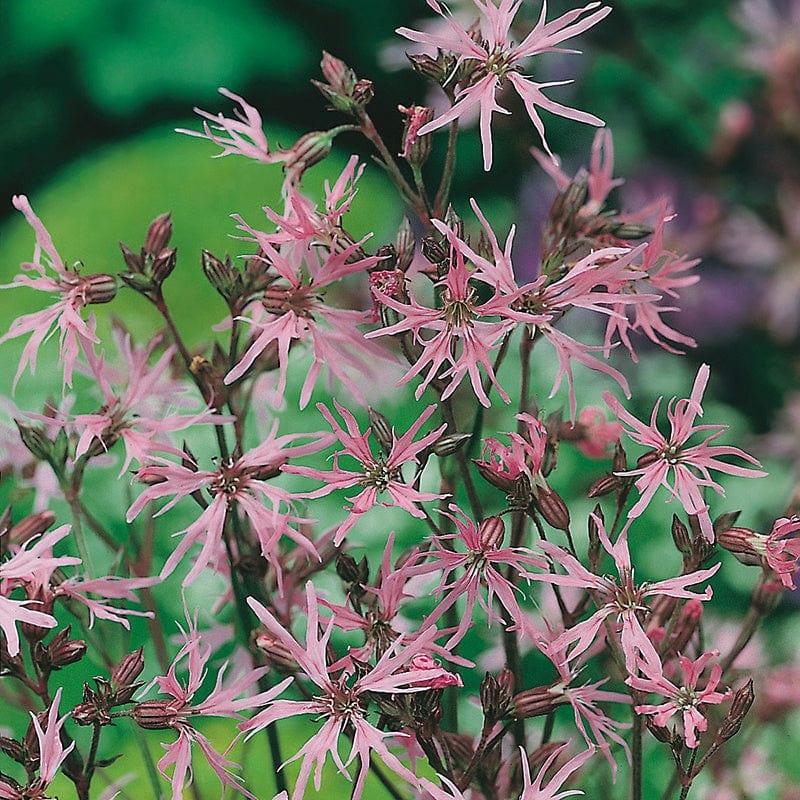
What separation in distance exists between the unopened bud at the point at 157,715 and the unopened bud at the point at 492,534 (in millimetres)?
112

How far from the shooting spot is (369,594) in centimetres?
43

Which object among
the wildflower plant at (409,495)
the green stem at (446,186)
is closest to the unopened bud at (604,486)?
the wildflower plant at (409,495)

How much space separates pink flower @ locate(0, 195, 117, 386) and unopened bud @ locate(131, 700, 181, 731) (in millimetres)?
117

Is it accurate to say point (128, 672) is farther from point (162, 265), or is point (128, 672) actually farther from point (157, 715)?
point (162, 265)

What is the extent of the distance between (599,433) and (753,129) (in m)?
0.87

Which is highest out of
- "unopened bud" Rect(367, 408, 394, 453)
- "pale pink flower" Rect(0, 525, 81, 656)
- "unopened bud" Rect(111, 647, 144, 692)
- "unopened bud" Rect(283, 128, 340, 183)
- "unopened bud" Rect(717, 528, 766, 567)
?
"unopened bud" Rect(283, 128, 340, 183)

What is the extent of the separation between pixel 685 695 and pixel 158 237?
9.6 inches

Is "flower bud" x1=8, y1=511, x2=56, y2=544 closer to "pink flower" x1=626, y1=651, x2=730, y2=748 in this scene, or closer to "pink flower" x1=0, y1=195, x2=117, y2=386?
"pink flower" x1=0, y1=195, x2=117, y2=386

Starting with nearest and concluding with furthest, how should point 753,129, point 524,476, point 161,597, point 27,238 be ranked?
point 524,476 < point 161,597 < point 753,129 < point 27,238

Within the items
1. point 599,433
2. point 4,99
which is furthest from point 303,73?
point 599,433

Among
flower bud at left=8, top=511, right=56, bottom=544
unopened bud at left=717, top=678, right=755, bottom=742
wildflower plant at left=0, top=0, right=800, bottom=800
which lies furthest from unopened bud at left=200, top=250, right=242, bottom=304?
unopened bud at left=717, top=678, right=755, bottom=742

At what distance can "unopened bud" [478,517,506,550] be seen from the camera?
397 mm

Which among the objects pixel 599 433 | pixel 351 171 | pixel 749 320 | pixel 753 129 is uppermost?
pixel 351 171

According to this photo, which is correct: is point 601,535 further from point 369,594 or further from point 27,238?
point 27,238
